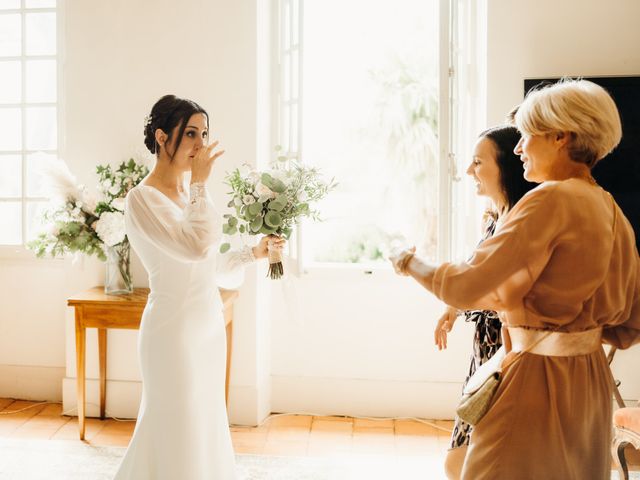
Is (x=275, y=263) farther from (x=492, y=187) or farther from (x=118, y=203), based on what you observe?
(x=118, y=203)

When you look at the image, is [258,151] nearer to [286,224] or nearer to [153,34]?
[153,34]

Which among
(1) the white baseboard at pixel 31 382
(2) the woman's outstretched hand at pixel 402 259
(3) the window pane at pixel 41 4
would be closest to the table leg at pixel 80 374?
(1) the white baseboard at pixel 31 382

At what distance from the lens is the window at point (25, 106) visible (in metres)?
4.42

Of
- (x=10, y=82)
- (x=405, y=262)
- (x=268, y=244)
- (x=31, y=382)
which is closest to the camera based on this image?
(x=405, y=262)

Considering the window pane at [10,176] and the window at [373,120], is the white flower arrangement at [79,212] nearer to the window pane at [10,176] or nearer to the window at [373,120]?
the window pane at [10,176]

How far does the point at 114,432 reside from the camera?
12.7 feet

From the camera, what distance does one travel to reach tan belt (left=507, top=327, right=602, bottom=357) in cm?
169

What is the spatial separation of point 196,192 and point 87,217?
152cm

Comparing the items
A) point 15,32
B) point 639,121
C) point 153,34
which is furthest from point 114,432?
point 639,121

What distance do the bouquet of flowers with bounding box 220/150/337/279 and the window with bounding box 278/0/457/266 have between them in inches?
138

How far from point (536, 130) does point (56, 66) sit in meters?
3.58

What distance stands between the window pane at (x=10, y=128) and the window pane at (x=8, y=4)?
65 cm

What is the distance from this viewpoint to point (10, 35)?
447cm

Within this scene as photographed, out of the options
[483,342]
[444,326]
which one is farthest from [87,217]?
[483,342]
